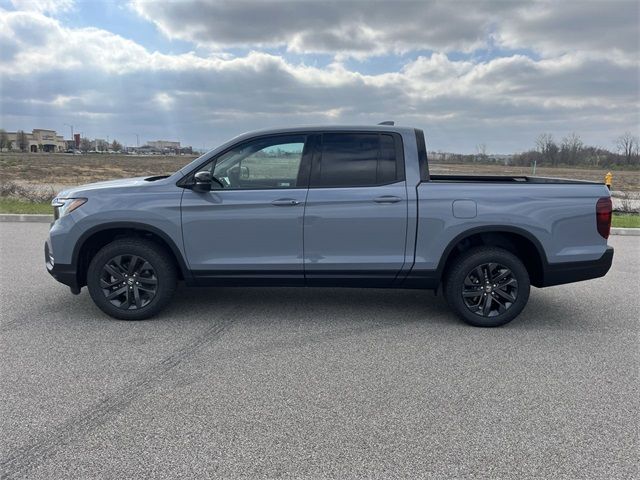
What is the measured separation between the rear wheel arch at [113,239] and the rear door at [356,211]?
1.26 meters

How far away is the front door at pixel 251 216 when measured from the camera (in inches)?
174

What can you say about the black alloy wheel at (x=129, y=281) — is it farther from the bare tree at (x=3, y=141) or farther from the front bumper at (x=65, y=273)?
the bare tree at (x=3, y=141)

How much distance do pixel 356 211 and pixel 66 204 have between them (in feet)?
9.18

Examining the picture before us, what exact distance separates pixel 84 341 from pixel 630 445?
409 cm

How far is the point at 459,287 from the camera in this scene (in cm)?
450

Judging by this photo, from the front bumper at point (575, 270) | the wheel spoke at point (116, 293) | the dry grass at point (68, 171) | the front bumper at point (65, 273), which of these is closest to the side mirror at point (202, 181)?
the wheel spoke at point (116, 293)

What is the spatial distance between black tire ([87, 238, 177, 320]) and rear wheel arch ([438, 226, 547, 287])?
266cm

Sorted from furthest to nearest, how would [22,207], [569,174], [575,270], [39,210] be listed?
1. [569,174]
2. [22,207]
3. [39,210]
4. [575,270]

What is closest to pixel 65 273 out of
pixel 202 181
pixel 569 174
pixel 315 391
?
pixel 202 181

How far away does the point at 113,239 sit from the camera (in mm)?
4699

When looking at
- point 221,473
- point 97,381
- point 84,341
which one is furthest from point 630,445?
point 84,341

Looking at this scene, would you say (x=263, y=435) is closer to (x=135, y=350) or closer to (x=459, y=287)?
→ (x=135, y=350)

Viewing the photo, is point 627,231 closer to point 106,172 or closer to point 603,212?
point 603,212

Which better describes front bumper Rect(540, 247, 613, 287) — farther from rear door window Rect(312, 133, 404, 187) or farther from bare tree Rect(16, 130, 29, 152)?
bare tree Rect(16, 130, 29, 152)
